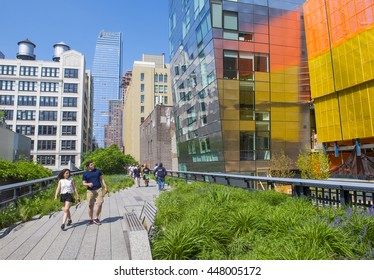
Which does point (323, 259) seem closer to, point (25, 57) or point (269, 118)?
point (269, 118)

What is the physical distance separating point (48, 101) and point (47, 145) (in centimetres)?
1214

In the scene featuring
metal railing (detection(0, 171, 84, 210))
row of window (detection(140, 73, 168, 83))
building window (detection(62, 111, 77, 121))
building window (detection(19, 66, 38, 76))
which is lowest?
metal railing (detection(0, 171, 84, 210))

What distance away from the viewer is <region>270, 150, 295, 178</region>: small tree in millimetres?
32594

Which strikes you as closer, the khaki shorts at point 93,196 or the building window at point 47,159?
the khaki shorts at point 93,196

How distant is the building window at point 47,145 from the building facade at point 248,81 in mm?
54312

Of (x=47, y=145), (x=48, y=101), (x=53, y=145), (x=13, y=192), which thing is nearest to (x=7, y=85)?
(x=48, y=101)

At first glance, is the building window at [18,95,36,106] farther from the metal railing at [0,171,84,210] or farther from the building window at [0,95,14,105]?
the metal railing at [0,171,84,210]

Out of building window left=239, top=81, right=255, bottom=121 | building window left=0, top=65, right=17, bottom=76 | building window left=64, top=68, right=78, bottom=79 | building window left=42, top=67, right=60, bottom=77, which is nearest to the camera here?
building window left=239, top=81, right=255, bottom=121

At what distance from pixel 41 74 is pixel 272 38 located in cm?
6754

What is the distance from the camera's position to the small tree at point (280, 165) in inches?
1283

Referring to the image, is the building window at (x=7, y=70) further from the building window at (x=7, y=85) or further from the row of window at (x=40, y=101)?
the row of window at (x=40, y=101)

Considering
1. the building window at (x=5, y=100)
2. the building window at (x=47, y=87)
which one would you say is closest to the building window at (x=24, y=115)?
the building window at (x=5, y=100)

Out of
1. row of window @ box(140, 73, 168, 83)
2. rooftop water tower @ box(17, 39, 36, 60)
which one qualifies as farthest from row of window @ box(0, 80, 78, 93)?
row of window @ box(140, 73, 168, 83)

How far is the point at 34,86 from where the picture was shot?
7938 centimetres
